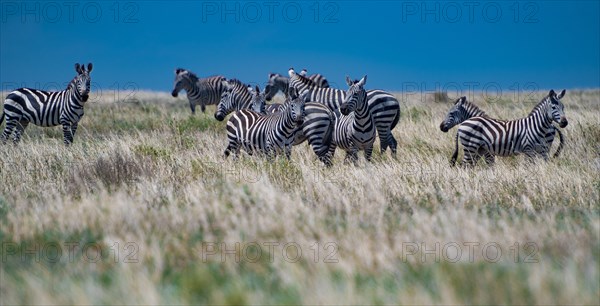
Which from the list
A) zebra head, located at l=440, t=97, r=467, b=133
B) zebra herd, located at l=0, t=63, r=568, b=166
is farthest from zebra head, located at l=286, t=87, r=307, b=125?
zebra head, located at l=440, t=97, r=467, b=133

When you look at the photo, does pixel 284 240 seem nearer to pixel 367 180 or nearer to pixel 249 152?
pixel 367 180

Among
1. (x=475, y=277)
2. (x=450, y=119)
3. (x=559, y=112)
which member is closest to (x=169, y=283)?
(x=475, y=277)

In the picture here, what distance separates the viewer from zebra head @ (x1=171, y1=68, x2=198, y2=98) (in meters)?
25.6

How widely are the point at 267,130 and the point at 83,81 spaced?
4.79m

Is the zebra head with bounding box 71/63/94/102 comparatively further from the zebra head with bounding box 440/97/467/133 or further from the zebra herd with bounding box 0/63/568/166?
the zebra head with bounding box 440/97/467/133

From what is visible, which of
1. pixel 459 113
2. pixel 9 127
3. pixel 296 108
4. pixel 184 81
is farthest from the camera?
pixel 184 81

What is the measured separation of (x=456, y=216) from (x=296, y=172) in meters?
3.40

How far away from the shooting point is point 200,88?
25.3 metres

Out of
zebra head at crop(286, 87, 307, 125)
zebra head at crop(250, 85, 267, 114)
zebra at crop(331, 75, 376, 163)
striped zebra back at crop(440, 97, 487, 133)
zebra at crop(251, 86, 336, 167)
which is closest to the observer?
zebra head at crop(286, 87, 307, 125)

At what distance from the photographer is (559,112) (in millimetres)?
A: 10734

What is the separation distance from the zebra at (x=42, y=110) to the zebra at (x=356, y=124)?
6014 millimetres

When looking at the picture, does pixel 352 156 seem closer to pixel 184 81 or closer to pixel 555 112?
pixel 555 112

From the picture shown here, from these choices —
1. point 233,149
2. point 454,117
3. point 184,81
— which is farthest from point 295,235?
point 184,81

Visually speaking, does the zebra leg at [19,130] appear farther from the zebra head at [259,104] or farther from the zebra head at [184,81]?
the zebra head at [184,81]
